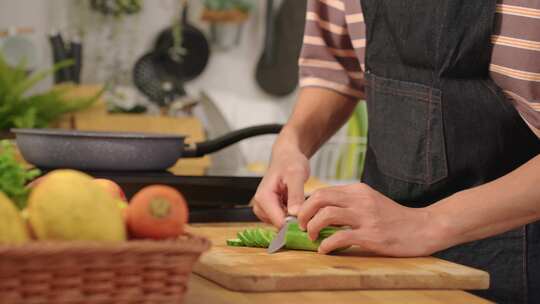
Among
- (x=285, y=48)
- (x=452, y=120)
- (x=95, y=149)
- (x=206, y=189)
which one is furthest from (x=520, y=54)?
(x=285, y=48)

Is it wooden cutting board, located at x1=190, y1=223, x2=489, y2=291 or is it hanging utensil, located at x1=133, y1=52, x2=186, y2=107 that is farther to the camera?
hanging utensil, located at x1=133, y1=52, x2=186, y2=107

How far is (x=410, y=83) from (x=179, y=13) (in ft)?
9.85

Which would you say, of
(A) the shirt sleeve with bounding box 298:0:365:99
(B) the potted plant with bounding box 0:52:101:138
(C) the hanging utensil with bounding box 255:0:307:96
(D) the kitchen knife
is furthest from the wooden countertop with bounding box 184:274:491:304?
(C) the hanging utensil with bounding box 255:0:307:96

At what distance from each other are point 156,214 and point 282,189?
70cm

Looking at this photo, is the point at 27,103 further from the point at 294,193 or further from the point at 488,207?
the point at 488,207

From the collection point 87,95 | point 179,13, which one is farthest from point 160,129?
point 179,13

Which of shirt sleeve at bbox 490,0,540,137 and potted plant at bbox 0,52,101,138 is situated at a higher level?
shirt sleeve at bbox 490,0,540,137

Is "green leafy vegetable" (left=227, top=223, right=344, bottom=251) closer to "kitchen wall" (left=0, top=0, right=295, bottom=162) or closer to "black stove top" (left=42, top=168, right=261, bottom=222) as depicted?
"black stove top" (left=42, top=168, right=261, bottom=222)

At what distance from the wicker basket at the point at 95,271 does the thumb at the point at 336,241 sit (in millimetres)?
427

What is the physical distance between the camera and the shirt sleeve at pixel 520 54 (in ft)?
4.14

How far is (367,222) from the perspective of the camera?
117 centimetres

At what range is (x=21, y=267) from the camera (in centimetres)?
68

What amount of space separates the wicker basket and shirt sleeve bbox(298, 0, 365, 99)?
3.24 ft

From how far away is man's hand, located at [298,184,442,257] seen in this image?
1.16 meters
